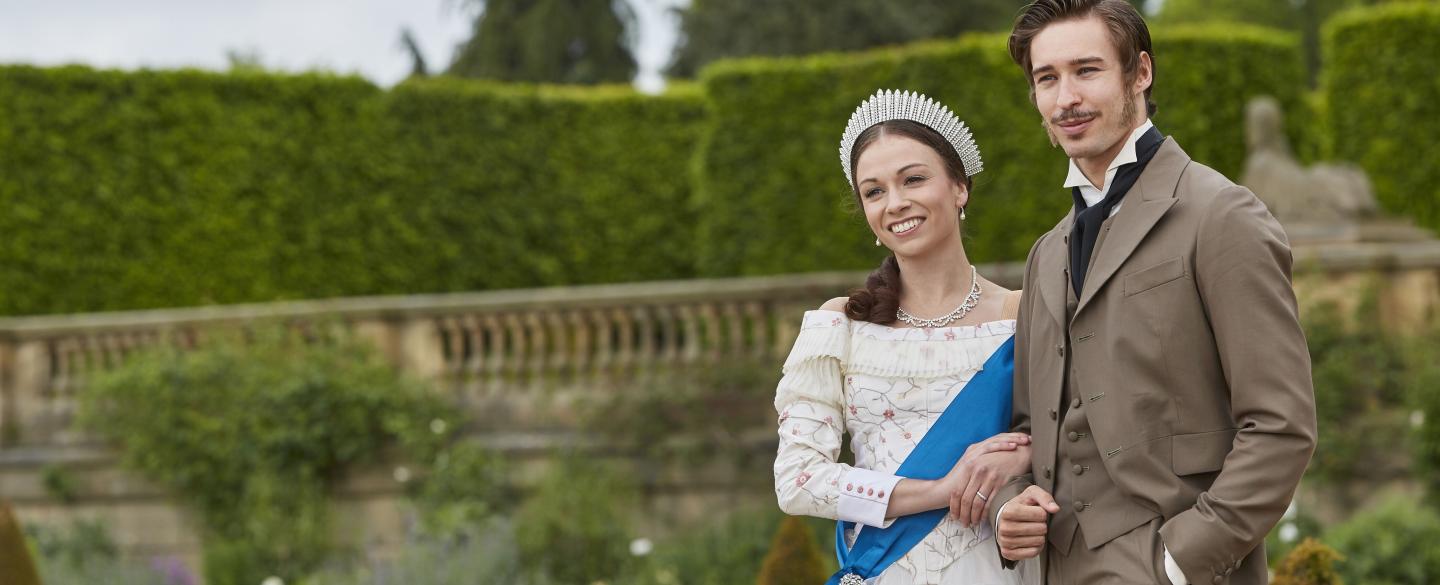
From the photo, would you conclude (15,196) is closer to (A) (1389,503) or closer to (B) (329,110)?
(B) (329,110)

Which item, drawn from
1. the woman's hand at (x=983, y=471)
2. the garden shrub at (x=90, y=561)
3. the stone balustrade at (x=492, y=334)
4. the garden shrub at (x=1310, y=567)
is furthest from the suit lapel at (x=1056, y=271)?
the garden shrub at (x=90, y=561)

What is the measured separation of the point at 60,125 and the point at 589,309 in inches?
230

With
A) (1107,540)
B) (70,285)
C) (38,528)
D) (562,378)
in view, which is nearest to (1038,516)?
(1107,540)

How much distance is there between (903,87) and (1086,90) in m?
9.77

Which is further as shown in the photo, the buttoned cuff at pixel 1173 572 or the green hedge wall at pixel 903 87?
the green hedge wall at pixel 903 87

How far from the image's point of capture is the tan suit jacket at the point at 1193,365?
195cm

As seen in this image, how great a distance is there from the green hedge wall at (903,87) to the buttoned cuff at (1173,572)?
8.97 metres

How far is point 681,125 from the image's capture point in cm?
1391

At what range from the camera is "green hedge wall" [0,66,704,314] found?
11484mm

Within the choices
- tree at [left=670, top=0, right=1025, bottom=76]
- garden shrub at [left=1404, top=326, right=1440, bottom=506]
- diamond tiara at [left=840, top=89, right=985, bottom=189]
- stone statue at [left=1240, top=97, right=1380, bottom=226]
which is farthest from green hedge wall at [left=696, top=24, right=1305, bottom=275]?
diamond tiara at [left=840, top=89, right=985, bottom=189]

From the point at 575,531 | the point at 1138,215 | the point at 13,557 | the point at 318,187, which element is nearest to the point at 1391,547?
the point at 575,531

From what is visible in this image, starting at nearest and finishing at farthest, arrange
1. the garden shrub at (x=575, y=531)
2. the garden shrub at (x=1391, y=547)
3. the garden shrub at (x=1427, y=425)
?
the garden shrub at (x=1391, y=547) → the garden shrub at (x=1427, y=425) → the garden shrub at (x=575, y=531)

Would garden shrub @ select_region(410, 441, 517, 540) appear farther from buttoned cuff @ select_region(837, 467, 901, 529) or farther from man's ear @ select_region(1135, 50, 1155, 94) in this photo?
man's ear @ select_region(1135, 50, 1155, 94)

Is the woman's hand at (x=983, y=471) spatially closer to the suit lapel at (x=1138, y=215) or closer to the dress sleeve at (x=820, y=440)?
the dress sleeve at (x=820, y=440)
